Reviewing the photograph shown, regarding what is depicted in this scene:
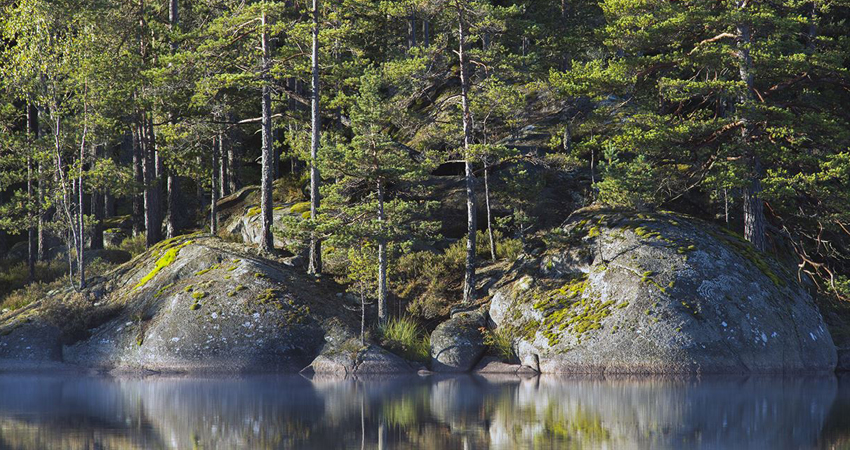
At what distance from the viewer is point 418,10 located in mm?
27609

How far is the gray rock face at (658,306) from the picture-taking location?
73.4 ft

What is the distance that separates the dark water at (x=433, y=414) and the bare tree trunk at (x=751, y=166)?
618cm

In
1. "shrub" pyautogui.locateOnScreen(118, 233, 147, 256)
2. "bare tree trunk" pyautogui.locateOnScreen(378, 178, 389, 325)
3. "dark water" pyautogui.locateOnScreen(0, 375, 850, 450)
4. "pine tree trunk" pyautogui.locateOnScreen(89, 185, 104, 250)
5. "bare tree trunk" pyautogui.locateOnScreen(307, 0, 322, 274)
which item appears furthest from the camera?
"pine tree trunk" pyautogui.locateOnScreen(89, 185, 104, 250)

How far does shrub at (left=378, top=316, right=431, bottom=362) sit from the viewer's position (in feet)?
82.6

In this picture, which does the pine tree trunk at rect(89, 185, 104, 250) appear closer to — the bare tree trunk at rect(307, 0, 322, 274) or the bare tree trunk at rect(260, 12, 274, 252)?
the bare tree trunk at rect(260, 12, 274, 252)

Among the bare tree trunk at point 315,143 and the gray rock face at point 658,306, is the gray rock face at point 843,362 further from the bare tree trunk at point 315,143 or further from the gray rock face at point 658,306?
the bare tree trunk at point 315,143

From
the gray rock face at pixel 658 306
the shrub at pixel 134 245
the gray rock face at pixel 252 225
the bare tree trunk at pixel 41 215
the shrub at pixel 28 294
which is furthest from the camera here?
the shrub at pixel 134 245

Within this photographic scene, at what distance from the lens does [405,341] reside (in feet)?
83.0

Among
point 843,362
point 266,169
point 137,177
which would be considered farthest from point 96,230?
point 843,362

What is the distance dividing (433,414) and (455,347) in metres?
9.29

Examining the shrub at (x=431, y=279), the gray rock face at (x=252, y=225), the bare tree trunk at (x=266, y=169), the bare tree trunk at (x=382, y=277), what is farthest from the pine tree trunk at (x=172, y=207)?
the bare tree trunk at (x=382, y=277)

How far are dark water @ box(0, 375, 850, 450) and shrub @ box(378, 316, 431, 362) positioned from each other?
3.34 metres

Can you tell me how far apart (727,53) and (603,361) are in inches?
439

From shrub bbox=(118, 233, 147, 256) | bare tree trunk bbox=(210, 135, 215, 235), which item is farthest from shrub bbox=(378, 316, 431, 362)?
shrub bbox=(118, 233, 147, 256)
